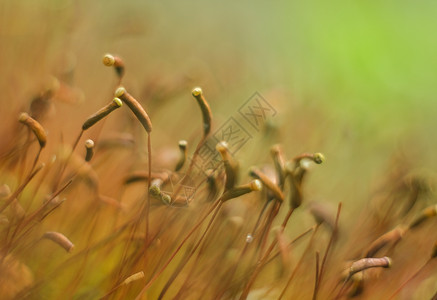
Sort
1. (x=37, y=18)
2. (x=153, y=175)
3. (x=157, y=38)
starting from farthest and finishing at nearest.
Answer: (x=157, y=38) < (x=37, y=18) < (x=153, y=175)

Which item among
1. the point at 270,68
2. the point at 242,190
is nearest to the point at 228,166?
the point at 242,190

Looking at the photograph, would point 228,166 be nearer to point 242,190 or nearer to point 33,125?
Answer: point 242,190

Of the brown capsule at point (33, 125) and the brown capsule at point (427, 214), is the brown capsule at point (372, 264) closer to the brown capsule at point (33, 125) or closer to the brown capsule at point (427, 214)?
the brown capsule at point (427, 214)

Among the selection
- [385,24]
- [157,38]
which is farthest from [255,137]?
[385,24]

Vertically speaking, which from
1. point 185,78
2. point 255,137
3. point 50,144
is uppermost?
point 185,78

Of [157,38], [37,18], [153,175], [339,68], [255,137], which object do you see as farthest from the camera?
[339,68]

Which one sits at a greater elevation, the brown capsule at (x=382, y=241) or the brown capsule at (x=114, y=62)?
the brown capsule at (x=114, y=62)

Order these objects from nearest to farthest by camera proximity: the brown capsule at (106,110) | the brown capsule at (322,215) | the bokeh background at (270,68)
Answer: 1. the brown capsule at (106,110)
2. the brown capsule at (322,215)
3. the bokeh background at (270,68)

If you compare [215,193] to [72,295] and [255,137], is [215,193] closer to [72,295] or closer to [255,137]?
[72,295]

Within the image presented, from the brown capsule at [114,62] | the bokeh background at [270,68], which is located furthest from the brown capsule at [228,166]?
the bokeh background at [270,68]

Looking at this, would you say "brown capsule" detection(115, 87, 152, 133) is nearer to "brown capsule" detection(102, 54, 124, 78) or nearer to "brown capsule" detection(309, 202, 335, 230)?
"brown capsule" detection(102, 54, 124, 78)
